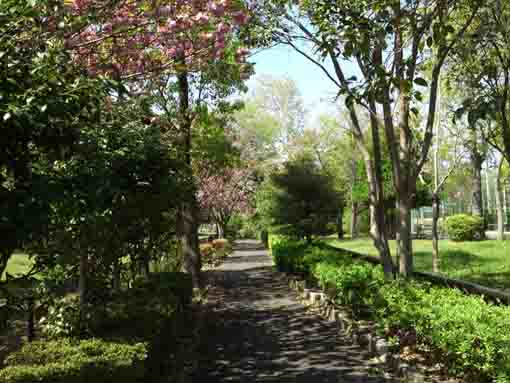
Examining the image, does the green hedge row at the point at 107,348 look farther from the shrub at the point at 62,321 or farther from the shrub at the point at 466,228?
the shrub at the point at 466,228

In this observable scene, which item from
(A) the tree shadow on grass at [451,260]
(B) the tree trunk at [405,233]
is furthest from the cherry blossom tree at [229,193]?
(B) the tree trunk at [405,233]

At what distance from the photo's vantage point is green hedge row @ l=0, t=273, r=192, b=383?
158 inches

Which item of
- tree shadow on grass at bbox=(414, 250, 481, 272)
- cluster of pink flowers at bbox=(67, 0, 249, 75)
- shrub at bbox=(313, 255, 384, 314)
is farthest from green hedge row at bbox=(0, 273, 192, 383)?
tree shadow on grass at bbox=(414, 250, 481, 272)

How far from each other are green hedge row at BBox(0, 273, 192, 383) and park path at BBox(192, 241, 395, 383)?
772 mm

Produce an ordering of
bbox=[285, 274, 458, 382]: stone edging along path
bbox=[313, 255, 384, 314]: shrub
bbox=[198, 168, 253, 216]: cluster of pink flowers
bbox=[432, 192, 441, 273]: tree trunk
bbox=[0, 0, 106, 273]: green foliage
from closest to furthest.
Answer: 1. bbox=[0, 0, 106, 273]: green foliage
2. bbox=[285, 274, 458, 382]: stone edging along path
3. bbox=[313, 255, 384, 314]: shrub
4. bbox=[432, 192, 441, 273]: tree trunk
5. bbox=[198, 168, 253, 216]: cluster of pink flowers

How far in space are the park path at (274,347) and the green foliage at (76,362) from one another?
1822 millimetres

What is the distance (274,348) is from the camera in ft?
24.6

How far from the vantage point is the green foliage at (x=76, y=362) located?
155 inches

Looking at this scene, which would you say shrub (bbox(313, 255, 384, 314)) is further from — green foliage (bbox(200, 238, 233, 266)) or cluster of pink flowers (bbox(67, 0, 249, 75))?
green foliage (bbox(200, 238, 233, 266))

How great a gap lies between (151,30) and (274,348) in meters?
4.70

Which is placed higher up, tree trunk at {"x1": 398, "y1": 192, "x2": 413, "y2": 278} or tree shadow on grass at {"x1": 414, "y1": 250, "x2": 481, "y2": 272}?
tree trunk at {"x1": 398, "y1": 192, "x2": 413, "y2": 278}

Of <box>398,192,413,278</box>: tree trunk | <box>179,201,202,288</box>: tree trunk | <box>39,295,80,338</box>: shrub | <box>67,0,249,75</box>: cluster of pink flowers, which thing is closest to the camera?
<box>67,0,249,75</box>: cluster of pink flowers

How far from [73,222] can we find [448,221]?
23722 mm

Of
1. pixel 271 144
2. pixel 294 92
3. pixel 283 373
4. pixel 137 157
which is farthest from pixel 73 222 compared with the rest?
pixel 294 92
